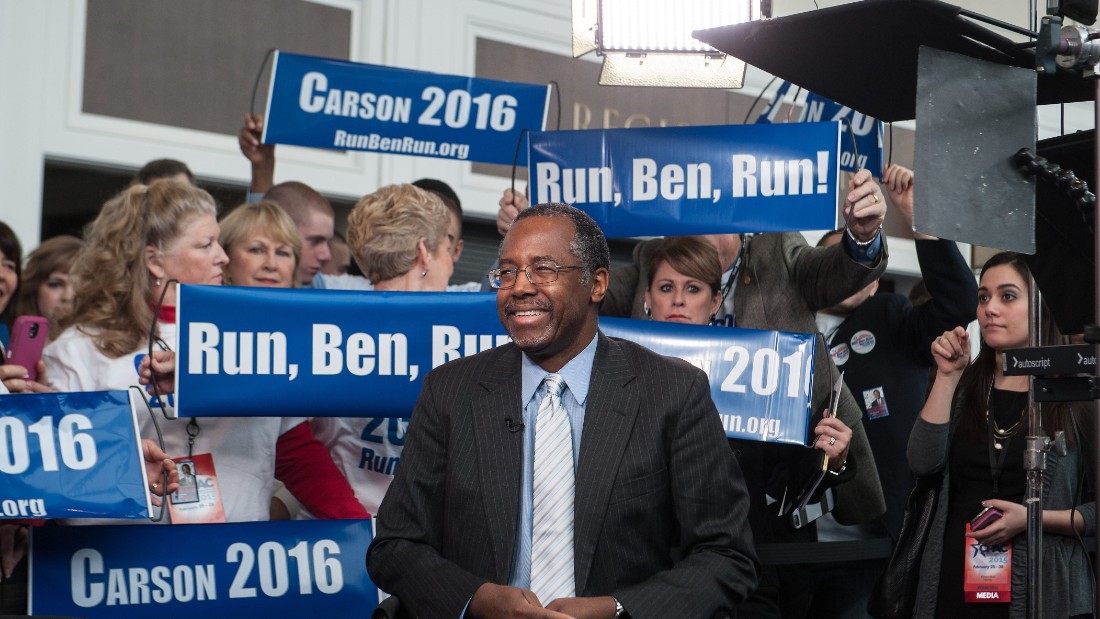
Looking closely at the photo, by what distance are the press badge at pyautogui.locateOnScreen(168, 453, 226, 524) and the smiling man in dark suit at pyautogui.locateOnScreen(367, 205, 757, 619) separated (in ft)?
3.67

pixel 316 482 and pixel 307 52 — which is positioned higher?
pixel 307 52

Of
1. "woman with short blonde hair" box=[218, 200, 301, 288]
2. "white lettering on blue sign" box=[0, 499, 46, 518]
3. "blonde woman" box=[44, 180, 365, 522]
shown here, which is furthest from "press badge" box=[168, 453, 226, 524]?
"woman with short blonde hair" box=[218, 200, 301, 288]

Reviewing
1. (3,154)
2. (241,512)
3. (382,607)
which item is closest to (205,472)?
(241,512)

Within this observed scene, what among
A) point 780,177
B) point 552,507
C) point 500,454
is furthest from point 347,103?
point 552,507

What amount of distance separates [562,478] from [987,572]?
168 cm

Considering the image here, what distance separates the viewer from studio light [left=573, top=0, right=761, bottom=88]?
4.12 metres

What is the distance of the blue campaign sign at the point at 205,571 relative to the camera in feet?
11.6

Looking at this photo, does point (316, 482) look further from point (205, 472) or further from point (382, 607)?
point (382, 607)

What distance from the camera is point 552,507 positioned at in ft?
8.72

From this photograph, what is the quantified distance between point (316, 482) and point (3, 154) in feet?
9.86

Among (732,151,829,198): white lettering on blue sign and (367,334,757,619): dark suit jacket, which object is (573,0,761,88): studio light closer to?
(732,151,829,198): white lettering on blue sign

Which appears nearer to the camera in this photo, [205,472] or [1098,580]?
[1098,580]

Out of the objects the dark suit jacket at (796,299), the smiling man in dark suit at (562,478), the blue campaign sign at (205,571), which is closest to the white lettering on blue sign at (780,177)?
the dark suit jacket at (796,299)

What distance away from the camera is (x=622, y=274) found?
4.59m
